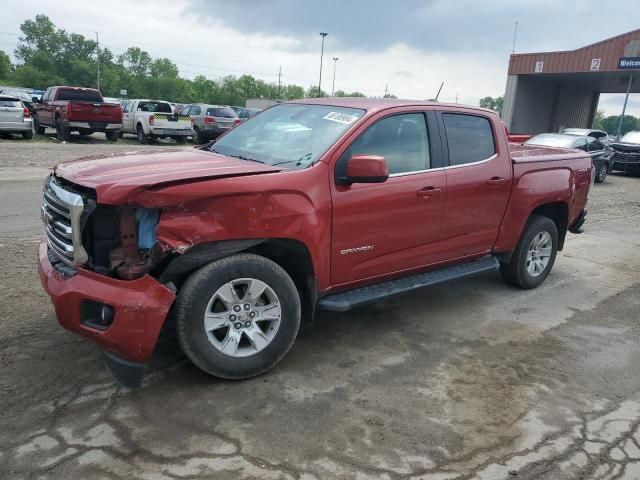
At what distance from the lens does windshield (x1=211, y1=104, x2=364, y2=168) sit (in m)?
3.82

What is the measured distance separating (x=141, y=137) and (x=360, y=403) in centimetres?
2004

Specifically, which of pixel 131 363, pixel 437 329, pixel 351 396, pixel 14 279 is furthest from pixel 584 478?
pixel 14 279

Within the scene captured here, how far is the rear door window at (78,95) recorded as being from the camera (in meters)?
19.5

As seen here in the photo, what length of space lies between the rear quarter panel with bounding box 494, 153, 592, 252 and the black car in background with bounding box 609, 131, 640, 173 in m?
14.3

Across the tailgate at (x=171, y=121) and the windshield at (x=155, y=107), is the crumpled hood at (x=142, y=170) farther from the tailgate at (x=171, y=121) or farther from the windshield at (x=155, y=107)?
the windshield at (x=155, y=107)

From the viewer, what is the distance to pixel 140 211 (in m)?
3.02

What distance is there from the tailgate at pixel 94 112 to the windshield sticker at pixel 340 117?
1662 centimetres

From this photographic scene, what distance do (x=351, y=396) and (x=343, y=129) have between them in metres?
1.85

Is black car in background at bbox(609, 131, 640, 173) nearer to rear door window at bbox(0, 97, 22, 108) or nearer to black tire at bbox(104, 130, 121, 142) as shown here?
black tire at bbox(104, 130, 121, 142)

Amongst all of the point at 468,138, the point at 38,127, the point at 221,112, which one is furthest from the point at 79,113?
the point at 468,138

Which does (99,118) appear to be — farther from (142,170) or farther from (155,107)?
(142,170)

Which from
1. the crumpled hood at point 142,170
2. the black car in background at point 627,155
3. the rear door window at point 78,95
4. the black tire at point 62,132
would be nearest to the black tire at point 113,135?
the rear door window at point 78,95

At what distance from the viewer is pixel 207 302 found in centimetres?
315

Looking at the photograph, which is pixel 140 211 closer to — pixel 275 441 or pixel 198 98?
pixel 275 441
